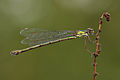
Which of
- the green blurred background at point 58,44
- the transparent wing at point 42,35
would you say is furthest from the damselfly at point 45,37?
the green blurred background at point 58,44

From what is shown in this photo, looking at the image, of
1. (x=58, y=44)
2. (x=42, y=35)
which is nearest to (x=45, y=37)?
(x=42, y=35)

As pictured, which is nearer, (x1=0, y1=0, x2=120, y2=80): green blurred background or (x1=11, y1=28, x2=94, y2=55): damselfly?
(x1=11, y1=28, x2=94, y2=55): damselfly

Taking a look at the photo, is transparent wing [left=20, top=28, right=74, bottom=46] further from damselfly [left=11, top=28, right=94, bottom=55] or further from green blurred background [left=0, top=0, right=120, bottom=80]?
green blurred background [left=0, top=0, right=120, bottom=80]

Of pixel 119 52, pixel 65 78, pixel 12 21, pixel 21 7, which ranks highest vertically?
pixel 21 7

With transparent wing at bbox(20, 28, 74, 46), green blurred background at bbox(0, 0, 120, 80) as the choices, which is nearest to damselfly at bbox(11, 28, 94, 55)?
transparent wing at bbox(20, 28, 74, 46)

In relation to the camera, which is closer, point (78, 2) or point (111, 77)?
point (111, 77)

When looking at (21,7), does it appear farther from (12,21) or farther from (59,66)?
(59,66)

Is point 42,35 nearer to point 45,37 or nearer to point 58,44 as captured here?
point 45,37

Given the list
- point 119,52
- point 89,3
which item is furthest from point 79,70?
point 89,3
